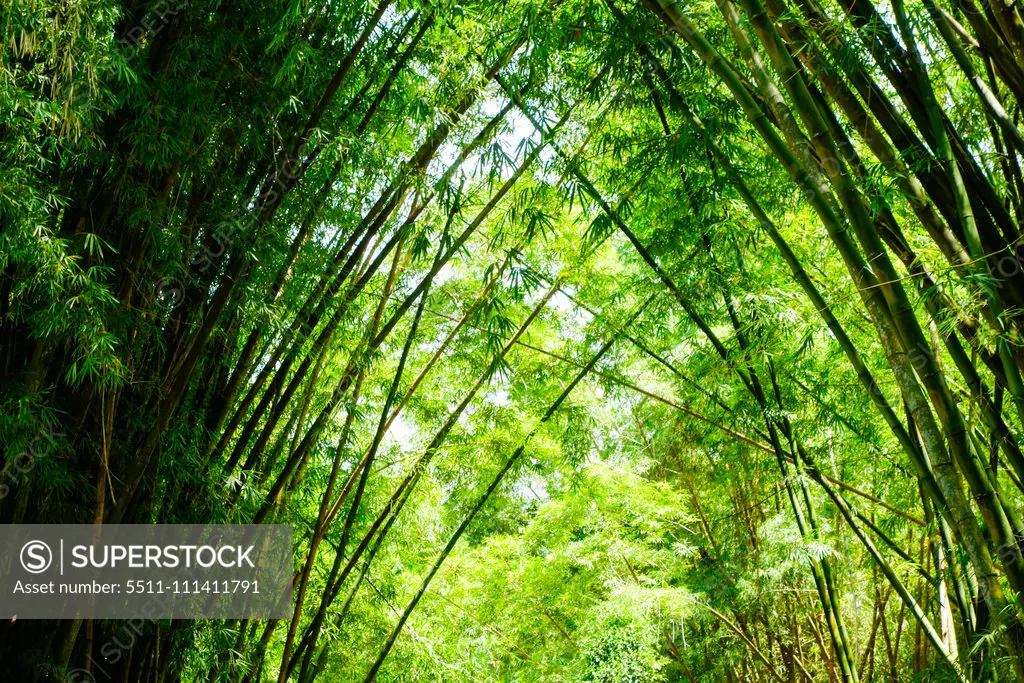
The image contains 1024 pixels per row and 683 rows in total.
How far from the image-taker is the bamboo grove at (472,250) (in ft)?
6.23

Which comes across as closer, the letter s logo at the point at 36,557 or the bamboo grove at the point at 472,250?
the bamboo grove at the point at 472,250

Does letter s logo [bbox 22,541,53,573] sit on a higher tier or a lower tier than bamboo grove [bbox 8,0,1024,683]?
lower

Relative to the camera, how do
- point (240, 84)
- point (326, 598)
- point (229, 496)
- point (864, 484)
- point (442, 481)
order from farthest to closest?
1. point (864, 484)
2. point (442, 481)
3. point (326, 598)
4. point (229, 496)
5. point (240, 84)

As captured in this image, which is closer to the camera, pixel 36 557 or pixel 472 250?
pixel 36 557

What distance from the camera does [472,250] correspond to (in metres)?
4.67

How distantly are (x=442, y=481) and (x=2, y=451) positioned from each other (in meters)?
2.63

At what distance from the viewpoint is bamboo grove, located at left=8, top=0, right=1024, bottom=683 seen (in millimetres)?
1898

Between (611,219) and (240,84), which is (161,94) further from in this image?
(611,219)

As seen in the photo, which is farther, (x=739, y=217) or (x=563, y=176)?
(x=739, y=217)

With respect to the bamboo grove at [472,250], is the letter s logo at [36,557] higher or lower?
lower

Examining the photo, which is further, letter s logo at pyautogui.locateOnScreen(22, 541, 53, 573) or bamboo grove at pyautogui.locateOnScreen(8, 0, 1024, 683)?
letter s logo at pyautogui.locateOnScreen(22, 541, 53, 573)

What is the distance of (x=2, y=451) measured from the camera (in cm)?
234

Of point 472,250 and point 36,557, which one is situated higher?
point 472,250

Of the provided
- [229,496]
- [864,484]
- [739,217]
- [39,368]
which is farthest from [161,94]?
[864,484]
